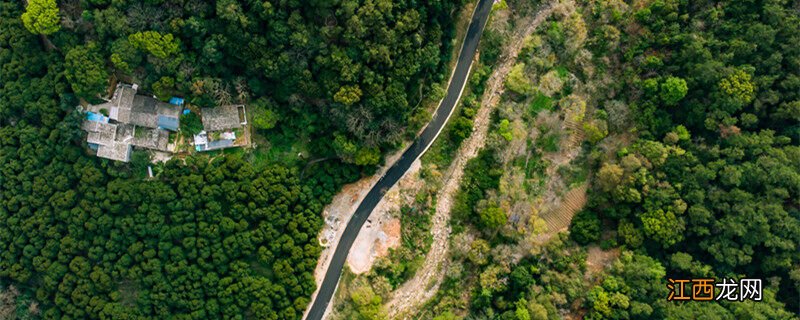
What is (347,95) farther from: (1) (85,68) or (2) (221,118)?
(1) (85,68)

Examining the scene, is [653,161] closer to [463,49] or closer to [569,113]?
[569,113]

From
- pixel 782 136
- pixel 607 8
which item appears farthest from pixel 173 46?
pixel 782 136

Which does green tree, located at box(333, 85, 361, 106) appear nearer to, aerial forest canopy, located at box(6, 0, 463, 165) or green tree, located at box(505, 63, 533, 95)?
aerial forest canopy, located at box(6, 0, 463, 165)

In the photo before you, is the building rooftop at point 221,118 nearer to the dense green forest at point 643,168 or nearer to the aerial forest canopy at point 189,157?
the aerial forest canopy at point 189,157

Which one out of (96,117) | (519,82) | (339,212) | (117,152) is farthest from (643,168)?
(96,117)

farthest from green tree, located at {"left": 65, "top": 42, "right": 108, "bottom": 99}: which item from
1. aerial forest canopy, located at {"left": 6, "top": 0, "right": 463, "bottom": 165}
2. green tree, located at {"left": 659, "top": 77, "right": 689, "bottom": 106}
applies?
green tree, located at {"left": 659, "top": 77, "right": 689, "bottom": 106}
